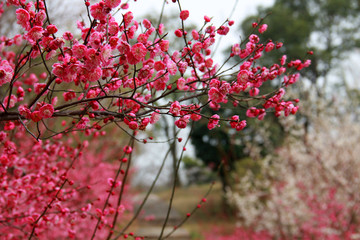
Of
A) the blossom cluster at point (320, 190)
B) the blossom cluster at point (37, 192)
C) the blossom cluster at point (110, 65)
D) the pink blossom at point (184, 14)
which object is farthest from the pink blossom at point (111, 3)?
the blossom cluster at point (320, 190)

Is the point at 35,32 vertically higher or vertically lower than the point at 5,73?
higher

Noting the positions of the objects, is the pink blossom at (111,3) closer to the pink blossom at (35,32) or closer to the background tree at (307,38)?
the pink blossom at (35,32)

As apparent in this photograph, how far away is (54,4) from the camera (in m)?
3.63

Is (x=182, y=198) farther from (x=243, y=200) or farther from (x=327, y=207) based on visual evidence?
(x=327, y=207)

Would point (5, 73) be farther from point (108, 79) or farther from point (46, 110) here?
point (108, 79)

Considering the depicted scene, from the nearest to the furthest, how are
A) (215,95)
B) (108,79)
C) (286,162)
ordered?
(215,95) → (108,79) → (286,162)

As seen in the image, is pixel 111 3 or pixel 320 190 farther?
pixel 320 190

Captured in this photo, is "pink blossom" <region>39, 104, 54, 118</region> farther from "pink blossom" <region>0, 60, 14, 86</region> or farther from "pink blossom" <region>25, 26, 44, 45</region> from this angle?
"pink blossom" <region>25, 26, 44, 45</region>

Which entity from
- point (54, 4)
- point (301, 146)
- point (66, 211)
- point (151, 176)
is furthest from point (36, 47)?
point (151, 176)

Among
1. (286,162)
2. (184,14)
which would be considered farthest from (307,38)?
(184,14)

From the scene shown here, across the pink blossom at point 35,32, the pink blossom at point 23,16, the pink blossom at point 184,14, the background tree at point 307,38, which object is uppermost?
the background tree at point 307,38

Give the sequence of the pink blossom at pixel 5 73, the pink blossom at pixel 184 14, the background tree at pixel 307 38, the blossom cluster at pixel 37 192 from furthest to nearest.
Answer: the background tree at pixel 307 38, the blossom cluster at pixel 37 192, the pink blossom at pixel 184 14, the pink blossom at pixel 5 73

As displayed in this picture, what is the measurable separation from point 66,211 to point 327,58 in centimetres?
1359

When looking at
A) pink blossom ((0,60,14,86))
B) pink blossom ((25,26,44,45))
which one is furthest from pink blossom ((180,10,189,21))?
pink blossom ((0,60,14,86))
